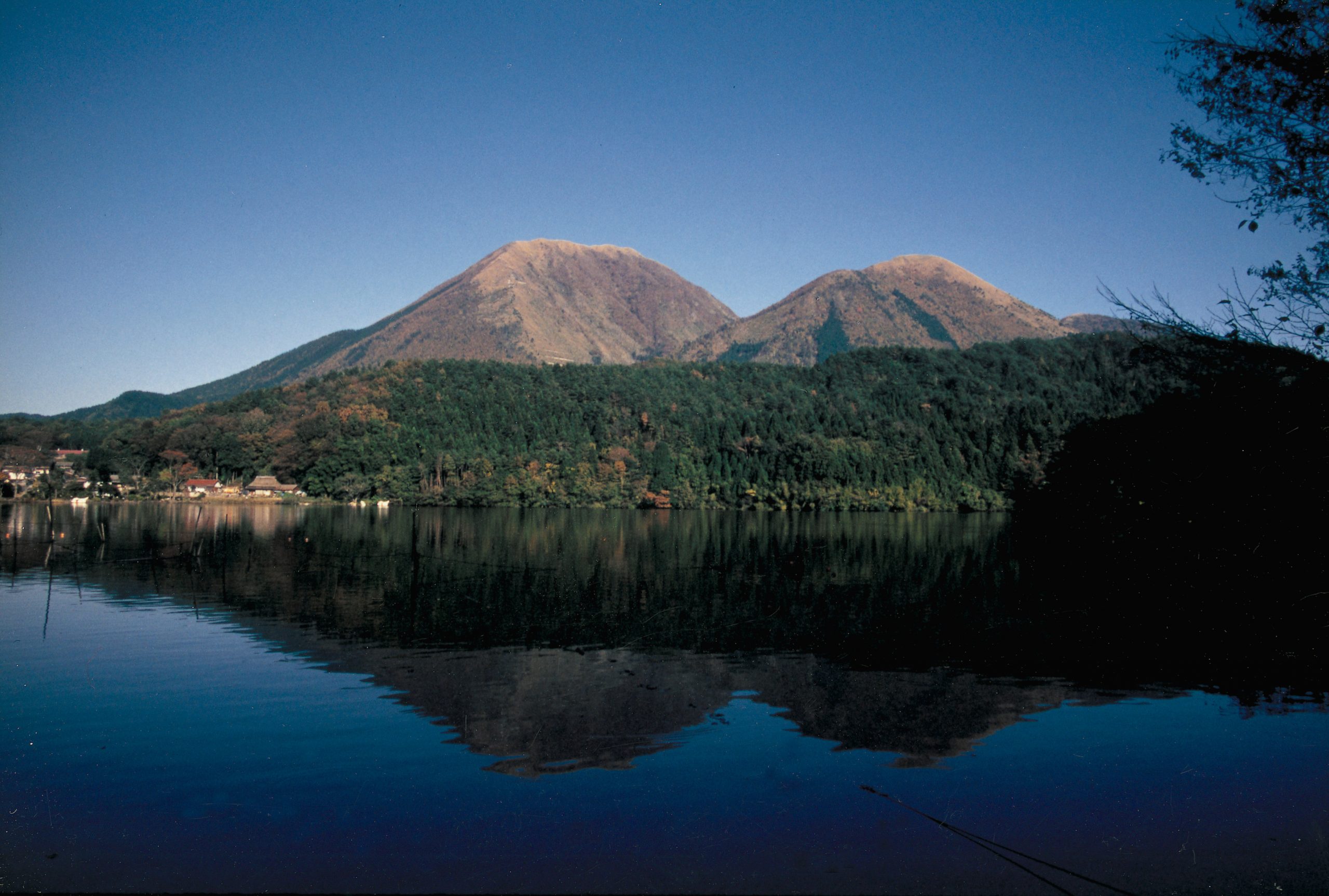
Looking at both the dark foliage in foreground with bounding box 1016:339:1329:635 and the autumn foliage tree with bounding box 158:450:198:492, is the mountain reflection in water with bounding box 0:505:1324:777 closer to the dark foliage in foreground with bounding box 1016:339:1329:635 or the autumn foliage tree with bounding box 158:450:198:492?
the dark foliage in foreground with bounding box 1016:339:1329:635

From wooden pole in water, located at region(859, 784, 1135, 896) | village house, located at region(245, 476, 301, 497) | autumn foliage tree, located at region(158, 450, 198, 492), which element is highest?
autumn foliage tree, located at region(158, 450, 198, 492)

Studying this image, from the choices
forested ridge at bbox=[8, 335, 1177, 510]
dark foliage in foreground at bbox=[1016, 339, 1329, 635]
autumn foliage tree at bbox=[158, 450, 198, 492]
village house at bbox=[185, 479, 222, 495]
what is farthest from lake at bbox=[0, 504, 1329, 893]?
autumn foliage tree at bbox=[158, 450, 198, 492]

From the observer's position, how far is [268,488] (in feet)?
527

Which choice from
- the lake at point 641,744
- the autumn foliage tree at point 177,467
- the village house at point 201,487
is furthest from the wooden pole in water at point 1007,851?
the autumn foliage tree at point 177,467

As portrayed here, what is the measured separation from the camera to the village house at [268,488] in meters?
159

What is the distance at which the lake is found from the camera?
480 inches

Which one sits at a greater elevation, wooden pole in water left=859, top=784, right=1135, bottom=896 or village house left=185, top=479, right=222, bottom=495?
village house left=185, top=479, right=222, bottom=495

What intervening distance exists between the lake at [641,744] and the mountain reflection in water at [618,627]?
19cm

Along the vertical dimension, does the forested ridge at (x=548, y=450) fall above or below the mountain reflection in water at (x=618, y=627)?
above

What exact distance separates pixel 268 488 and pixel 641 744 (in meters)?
162

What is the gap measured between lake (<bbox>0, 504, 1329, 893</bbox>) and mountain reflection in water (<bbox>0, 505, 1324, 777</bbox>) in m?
0.19

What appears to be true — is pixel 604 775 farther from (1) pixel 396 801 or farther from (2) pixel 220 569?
(2) pixel 220 569

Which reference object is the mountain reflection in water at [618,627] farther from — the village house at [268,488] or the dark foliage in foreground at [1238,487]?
the village house at [268,488]

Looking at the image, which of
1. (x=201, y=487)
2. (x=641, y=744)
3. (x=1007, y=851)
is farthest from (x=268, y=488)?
(x=1007, y=851)
